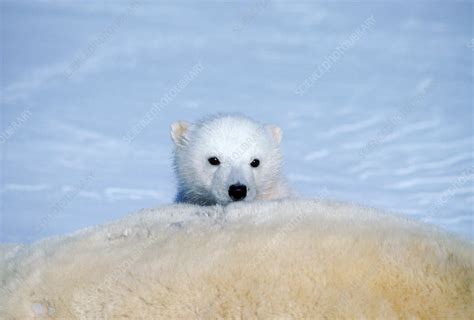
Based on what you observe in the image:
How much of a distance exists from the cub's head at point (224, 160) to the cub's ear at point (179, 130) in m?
0.02

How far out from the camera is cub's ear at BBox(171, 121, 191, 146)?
5930 mm

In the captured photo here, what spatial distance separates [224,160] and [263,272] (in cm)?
376

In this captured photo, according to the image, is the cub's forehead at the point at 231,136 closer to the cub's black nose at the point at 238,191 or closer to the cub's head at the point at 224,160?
the cub's head at the point at 224,160

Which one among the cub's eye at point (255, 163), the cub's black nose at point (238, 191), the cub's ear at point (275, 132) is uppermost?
the cub's ear at point (275, 132)

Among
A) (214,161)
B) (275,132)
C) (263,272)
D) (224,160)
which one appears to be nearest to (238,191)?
(224,160)

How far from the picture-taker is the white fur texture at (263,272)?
1.44m

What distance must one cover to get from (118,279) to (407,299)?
0.79m

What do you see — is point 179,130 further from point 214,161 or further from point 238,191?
point 238,191

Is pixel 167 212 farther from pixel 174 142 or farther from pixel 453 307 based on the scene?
pixel 174 142

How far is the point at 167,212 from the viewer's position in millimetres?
2121

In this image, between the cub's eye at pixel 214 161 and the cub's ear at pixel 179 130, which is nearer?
the cub's eye at pixel 214 161

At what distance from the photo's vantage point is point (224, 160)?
207 inches

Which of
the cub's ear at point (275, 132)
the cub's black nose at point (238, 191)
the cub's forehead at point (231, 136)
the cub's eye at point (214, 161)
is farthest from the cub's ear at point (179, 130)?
the cub's black nose at point (238, 191)

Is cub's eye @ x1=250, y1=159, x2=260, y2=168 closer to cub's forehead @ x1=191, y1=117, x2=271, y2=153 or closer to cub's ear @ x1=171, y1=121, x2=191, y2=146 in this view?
cub's forehead @ x1=191, y1=117, x2=271, y2=153
